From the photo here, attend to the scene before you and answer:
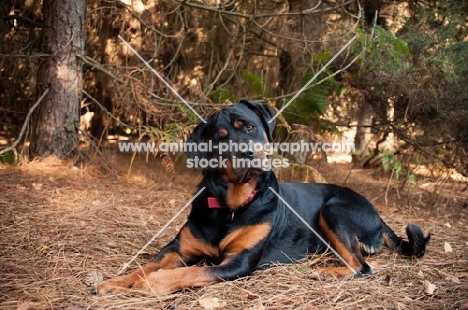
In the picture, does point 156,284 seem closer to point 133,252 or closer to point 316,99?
point 133,252

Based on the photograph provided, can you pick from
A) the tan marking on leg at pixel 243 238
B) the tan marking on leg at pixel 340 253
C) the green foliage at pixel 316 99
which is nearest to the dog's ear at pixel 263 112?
the tan marking on leg at pixel 243 238

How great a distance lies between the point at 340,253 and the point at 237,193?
1.01 metres

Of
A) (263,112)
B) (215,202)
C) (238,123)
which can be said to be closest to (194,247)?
(215,202)

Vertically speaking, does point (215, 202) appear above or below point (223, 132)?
below

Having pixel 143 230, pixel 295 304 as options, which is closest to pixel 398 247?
pixel 295 304

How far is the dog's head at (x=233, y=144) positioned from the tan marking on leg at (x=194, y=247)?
0.50 m

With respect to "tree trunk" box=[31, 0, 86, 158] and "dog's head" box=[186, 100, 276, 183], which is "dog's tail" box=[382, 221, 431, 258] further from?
"tree trunk" box=[31, 0, 86, 158]

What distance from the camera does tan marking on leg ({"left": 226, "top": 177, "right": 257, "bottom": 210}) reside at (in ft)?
11.1

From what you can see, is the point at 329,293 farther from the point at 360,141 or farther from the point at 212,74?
the point at 360,141

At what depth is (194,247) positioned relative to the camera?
341cm

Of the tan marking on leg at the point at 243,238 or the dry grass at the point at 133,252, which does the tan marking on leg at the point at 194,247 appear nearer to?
the tan marking on leg at the point at 243,238

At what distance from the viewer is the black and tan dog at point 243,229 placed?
3021mm

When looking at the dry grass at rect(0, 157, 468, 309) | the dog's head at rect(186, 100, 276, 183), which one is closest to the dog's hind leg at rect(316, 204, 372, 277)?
the dry grass at rect(0, 157, 468, 309)

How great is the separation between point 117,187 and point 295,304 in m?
3.38
